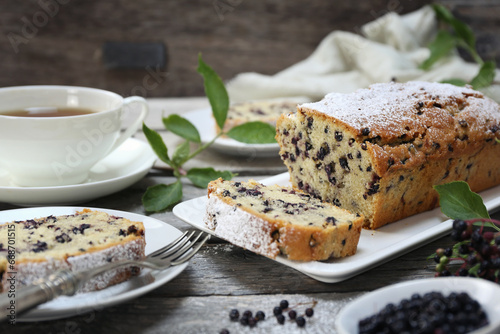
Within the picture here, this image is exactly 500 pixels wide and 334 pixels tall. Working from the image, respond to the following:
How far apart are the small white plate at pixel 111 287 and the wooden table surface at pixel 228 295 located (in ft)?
0.16

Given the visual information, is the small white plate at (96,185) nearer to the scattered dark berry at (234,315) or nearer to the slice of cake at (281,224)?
the slice of cake at (281,224)

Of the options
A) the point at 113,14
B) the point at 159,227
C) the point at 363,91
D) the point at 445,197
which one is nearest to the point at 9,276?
the point at 159,227

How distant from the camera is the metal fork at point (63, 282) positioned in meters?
1.22

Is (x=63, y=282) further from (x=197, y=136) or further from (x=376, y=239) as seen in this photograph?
(x=197, y=136)

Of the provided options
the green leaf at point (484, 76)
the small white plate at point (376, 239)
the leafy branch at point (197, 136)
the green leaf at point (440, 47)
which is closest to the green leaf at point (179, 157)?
the leafy branch at point (197, 136)

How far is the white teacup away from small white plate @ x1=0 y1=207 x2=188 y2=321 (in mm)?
394

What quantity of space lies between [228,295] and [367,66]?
107 inches

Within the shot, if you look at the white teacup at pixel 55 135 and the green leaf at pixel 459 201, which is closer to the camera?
the green leaf at pixel 459 201

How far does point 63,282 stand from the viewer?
131 cm

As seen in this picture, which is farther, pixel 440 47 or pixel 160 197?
pixel 440 47

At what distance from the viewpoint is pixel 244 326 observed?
1.42 metres

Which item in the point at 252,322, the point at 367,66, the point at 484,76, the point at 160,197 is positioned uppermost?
the point at 484,76

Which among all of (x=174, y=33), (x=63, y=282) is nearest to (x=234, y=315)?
(x=63, y=282)

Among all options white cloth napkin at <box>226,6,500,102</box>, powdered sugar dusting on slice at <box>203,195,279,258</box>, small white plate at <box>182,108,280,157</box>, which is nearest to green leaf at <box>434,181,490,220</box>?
powdered sugar dusting on slice at <box>203,195,279,258</box>
